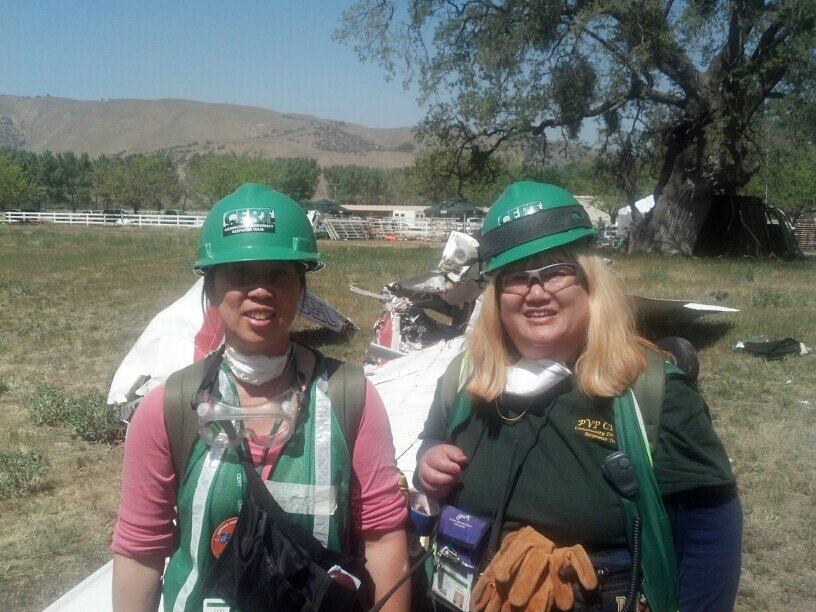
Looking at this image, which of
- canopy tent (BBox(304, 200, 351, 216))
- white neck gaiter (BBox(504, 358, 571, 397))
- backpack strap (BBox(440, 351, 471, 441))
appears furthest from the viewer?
canopy tent (BBox(304, 200, 351, 216))

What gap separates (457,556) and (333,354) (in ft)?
21.9

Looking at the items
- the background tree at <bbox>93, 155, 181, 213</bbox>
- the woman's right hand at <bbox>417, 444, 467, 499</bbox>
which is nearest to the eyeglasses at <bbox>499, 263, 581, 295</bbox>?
the woman's right hand at <bbox>417, 444, 467, 499</bbox>

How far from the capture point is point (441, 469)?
192 cm

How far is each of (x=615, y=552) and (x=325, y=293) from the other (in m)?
11.6

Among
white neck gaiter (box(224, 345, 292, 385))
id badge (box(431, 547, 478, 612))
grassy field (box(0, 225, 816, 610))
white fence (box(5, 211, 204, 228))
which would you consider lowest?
white fence (box(5, 211, 204, 228))

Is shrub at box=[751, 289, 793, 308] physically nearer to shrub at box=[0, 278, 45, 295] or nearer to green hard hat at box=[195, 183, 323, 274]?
green hard hat at box=[195, 183, 323, 274]

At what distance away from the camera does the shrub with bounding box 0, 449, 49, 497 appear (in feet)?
15.8

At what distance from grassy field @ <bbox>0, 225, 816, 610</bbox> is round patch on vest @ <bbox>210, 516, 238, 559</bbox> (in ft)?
8.02

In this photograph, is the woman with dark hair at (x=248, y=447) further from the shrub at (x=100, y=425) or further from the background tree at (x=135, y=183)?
the background tree at (x=135, y=183)

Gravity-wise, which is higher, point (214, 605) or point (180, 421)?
point (180, 421)

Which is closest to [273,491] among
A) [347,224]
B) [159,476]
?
[159,476]

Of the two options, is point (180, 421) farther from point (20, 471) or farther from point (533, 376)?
point (20, 471)

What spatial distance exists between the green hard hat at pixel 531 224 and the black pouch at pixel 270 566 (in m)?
0.82

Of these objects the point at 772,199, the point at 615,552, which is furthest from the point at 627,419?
the point at 772,199
